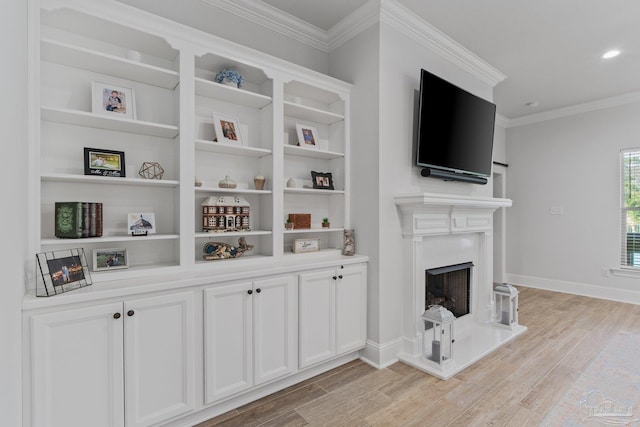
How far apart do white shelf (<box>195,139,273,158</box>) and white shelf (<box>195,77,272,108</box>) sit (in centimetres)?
35

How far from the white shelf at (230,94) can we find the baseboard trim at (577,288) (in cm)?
524

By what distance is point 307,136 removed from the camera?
2730 mm

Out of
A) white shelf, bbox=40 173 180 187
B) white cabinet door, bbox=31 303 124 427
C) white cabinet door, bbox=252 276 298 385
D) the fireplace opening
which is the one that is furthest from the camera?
the fireplace opening

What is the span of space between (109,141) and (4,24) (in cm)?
91

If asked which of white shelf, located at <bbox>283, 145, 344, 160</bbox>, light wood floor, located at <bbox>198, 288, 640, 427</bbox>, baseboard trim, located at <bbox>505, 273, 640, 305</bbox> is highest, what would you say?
white shelf, located at <bbox>283, 145, 344, 160</bbox>

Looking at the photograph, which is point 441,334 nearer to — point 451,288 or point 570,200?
point 451,288

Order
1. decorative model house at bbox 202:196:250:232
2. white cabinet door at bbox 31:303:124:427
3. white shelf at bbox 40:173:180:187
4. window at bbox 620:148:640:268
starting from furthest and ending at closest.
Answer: window at bbox 620:148:640:268
decorative model house at bbox 202:196:250:232
white shelf at bbox 40:173:180:187
white cabinet door at bbox 31:303:124:427

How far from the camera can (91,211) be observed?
1.71 metres

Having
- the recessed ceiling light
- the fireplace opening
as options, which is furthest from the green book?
the recessed ceiling light

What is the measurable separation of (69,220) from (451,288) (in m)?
3.24

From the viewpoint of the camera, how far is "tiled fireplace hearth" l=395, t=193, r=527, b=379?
263 cm

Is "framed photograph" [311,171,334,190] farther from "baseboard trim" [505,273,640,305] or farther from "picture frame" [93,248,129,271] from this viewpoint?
"baseboard trim" [505,273,640,305]

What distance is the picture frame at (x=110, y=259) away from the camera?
1807 millimetres

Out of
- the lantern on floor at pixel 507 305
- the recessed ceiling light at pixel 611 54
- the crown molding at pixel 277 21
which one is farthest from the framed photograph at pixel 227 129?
the recessed ceiling light at pixel 611 54
